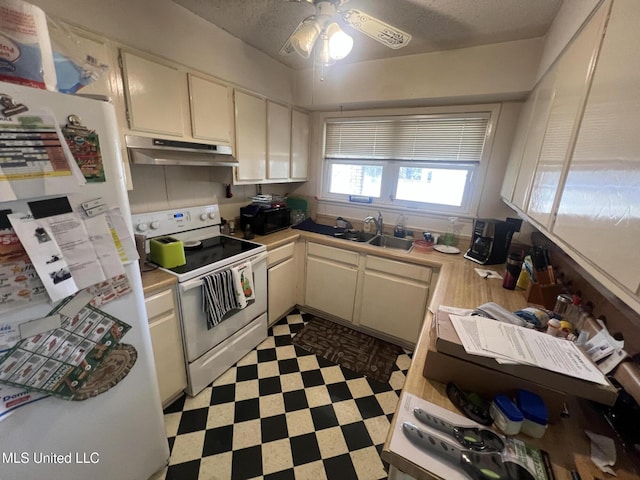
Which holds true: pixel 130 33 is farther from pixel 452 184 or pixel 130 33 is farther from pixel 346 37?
pixel 452 184

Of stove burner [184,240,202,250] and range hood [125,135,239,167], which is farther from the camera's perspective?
stove burner [184,240,202,250]

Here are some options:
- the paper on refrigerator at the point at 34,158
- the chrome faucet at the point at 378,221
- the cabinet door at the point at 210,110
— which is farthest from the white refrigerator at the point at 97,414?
the chrome faucet at the point at 378,221

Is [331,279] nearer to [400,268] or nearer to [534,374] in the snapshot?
[400,268]

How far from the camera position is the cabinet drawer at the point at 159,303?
137cm

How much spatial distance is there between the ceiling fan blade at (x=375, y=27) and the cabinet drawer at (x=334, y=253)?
4.95ft

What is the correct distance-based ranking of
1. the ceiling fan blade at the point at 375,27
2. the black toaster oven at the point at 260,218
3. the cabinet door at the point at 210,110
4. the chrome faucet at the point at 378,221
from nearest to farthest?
the ceiling fan blade at the point at 375,27 → the cabinet door at the point at 210,110 → the black toaster oven at the point at 260,218 → the chrome faucet at the point at 378,221

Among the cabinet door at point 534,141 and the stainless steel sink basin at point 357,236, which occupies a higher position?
the cabinet door at point 534,141

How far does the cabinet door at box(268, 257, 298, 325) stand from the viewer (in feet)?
7.59

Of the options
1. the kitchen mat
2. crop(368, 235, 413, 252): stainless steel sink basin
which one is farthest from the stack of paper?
crop(368, 235, 413, 252): stainless steel sink basin

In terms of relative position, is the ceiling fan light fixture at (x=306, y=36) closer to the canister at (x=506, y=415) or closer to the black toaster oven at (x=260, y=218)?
the black toaster oven at (x=260, y=218)

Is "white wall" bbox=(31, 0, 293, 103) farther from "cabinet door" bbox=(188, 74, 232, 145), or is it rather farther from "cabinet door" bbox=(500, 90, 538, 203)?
"cabinet door" bbox=(500, 90, 538, 203)

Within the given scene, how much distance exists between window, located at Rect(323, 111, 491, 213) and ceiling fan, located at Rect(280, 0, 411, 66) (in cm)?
119

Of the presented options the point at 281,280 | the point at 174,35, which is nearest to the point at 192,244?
the point at 281,280

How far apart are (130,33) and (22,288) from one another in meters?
1.39
